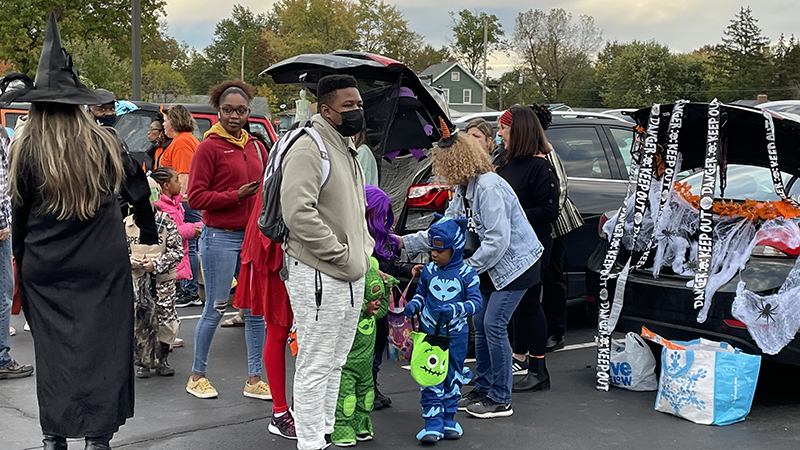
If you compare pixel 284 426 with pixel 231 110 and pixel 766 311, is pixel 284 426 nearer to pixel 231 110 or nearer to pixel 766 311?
pixel 231 110

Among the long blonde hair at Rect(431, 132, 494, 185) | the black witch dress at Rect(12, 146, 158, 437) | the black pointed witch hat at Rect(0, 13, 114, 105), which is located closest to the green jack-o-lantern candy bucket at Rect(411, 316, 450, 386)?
the long blonde hair at Rect(431, 132, 494, 185)

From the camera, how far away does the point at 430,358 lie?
4.62m

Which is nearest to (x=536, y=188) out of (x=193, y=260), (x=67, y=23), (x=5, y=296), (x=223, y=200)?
(x=223, y=200)

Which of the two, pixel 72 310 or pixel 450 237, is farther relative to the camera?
pixel 450 237

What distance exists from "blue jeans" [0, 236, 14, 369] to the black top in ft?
12.1

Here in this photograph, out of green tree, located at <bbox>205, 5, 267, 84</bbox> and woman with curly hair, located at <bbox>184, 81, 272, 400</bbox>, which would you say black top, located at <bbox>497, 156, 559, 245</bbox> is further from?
green tree, located at <bbox>205, 5, 267, 84</bbox>

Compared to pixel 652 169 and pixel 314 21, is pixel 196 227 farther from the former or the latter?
pixel 314 21

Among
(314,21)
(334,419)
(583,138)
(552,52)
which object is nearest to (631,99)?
(552,52)

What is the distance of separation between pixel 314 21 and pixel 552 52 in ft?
72.8

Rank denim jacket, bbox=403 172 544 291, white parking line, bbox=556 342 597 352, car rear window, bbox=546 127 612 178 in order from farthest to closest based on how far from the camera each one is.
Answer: car rear window, bbox=546 127 612 178, white parking line, bbox=556 342 597 352, denim jacket, bbox=403 172 544 291

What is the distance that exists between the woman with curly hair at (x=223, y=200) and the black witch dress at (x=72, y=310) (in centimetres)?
143

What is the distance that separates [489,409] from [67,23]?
25446mm

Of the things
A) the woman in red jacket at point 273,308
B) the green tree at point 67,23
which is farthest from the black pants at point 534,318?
the green tree at point 67,23

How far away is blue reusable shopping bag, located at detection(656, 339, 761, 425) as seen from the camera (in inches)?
195
